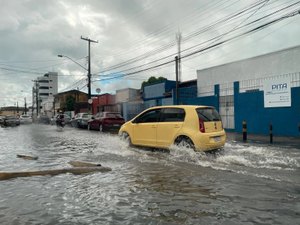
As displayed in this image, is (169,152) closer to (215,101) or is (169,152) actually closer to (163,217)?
(163,217)

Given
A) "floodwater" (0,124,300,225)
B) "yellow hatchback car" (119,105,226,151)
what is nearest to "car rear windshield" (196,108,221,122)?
"yellow hatchback car" (119,105,226,151)

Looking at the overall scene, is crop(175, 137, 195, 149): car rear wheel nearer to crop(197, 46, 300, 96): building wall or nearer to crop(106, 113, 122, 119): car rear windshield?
crop(197, 46, 300, 96): building wall

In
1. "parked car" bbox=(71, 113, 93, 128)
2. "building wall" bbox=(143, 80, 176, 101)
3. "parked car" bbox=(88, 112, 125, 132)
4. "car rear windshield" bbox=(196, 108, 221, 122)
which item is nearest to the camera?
"car rear windshield" bbox=(196, 108, 221, 122)

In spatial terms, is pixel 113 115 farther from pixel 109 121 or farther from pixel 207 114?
pixel 207 114

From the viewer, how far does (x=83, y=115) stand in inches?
1315

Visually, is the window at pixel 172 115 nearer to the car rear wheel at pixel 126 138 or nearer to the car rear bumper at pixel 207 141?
the car rear bumper at pixel 207 141

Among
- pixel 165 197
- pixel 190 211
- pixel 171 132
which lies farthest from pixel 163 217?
pixel 171 132

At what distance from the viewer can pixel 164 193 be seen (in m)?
6.03

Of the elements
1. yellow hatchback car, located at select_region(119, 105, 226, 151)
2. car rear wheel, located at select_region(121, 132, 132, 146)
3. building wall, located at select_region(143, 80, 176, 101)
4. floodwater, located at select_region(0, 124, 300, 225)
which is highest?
building wall, located at select_region(143, 80, 176, 101)

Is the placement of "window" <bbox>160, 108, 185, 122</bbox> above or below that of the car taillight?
above

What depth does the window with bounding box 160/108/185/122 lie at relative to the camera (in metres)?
10.6

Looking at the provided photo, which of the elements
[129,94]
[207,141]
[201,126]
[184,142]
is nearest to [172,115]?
[184,142]

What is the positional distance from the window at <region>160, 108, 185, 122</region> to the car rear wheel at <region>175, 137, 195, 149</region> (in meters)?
0.63

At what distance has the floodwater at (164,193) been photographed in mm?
4746
